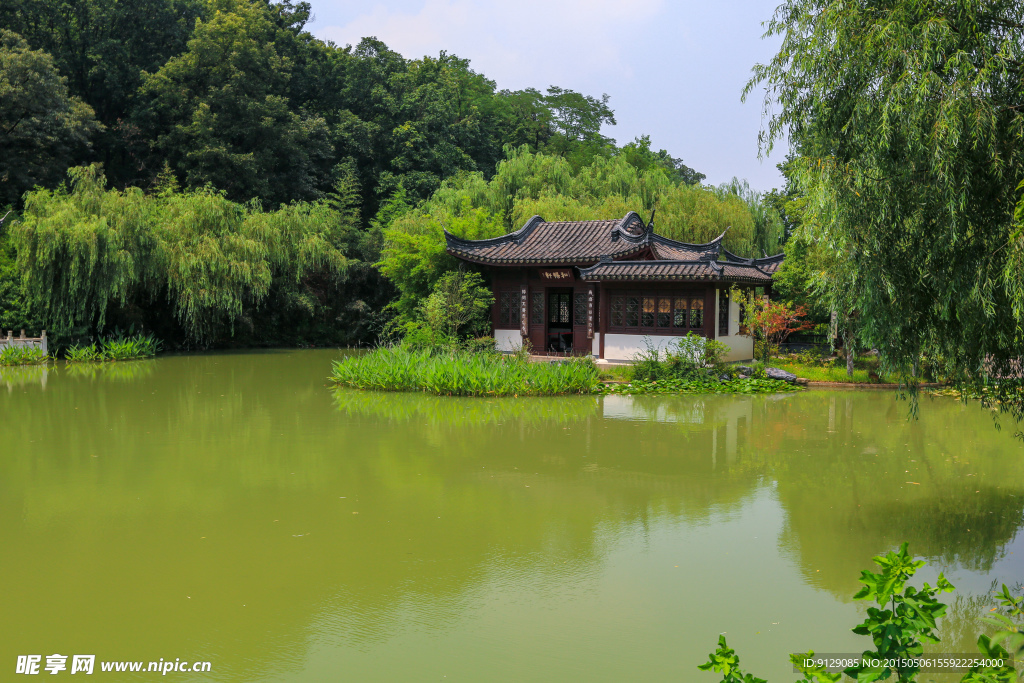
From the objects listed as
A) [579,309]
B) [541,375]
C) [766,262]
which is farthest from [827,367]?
[541,375]

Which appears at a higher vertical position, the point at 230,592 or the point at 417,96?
the point at 417,96

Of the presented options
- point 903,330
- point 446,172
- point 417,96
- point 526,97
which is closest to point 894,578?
point 903,330

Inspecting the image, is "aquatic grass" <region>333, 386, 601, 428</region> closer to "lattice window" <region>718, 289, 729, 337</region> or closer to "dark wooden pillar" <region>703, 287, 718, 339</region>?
"dark wooden pillar" <region>703, 287, 718, 339</region>

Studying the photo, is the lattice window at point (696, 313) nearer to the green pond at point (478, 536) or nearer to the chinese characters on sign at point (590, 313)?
the chinese characters on sign at point (590, 313)

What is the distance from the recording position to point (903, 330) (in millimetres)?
5395

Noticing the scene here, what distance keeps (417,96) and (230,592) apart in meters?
29.9

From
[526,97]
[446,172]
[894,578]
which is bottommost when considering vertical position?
[894,578]

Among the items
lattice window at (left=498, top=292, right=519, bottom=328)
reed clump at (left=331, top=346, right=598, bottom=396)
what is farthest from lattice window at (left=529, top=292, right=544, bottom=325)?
reed clump at (left=331, top=346, right=598, bottom=396)

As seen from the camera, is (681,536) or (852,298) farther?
(681,536)

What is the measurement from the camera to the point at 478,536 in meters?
5.84

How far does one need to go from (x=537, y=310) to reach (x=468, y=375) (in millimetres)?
5642

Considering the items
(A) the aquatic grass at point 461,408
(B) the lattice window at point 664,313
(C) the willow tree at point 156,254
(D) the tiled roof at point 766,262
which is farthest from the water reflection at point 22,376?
(D) the tiled roof at point 766,262

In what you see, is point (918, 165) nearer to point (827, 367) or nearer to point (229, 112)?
point (827, 367)

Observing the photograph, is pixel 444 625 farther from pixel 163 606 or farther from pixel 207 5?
pixel 207 5
